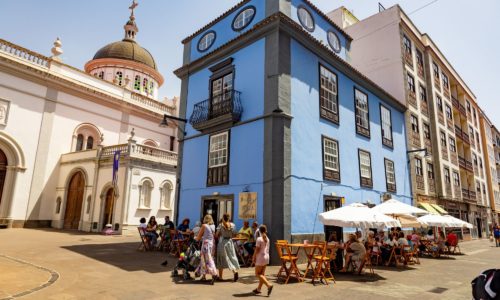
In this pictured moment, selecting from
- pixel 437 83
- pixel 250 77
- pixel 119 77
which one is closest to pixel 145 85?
pixel 119 77

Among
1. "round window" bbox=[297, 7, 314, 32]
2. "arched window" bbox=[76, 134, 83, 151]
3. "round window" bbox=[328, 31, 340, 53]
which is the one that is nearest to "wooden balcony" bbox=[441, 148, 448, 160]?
"round window" bbox=[328, 31, 340, 53]

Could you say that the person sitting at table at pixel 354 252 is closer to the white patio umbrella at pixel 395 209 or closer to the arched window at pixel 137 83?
the white patio umbrella at pixel 395 209

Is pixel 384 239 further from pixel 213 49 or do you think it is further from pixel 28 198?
pixel 28 198

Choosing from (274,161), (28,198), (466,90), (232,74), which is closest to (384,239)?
(274,161)

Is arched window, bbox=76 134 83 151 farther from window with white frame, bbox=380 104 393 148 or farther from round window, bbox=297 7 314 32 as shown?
window with white frame, bbox=380 104 393 148

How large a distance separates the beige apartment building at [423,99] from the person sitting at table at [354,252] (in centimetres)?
1330

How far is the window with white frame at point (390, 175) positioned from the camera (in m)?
18.9

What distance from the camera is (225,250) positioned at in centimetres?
838

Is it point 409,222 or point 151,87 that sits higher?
point 151,87

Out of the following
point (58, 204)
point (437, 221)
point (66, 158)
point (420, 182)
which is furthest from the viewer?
point (66, 158)

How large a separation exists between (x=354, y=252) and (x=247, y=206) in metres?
4.16

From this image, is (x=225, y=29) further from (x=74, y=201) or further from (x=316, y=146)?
(x=74, y=201)

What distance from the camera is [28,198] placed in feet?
74.2

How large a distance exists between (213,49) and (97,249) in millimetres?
10623
